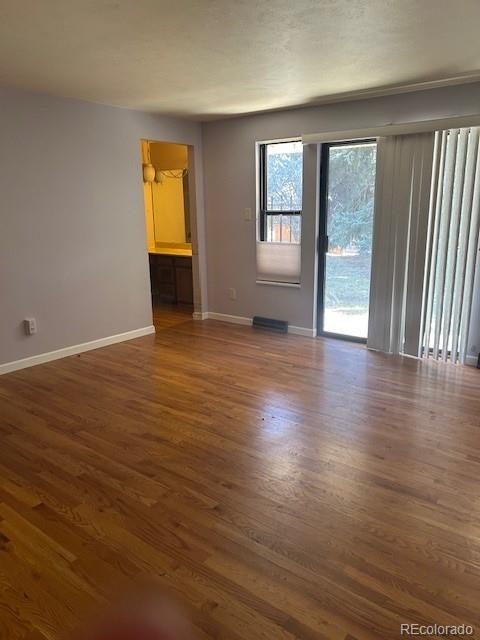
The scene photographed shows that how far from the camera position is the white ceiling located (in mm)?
2369

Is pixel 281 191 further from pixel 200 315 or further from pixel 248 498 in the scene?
pixel 248 498

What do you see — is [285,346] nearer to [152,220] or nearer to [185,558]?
[185,558]

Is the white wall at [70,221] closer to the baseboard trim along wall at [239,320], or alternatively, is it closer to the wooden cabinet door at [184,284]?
the baseboard trim along wall at [239,320]

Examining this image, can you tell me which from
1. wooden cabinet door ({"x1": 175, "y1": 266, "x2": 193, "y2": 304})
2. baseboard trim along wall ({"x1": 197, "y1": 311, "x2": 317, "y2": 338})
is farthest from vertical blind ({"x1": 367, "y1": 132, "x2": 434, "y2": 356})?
wooden cabinet door ({"x1": 175, "y1": 266, "x2": 193, "y2": 304})

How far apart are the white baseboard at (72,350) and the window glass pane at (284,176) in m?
2.11

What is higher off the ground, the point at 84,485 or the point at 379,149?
the point at 379,149

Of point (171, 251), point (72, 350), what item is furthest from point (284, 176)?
point (72, 350)

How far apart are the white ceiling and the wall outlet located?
79.3 inches

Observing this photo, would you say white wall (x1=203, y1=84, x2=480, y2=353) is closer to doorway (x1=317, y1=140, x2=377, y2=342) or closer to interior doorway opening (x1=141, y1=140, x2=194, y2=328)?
doorway (x1=317, y1=140, x2=377, y2=342)

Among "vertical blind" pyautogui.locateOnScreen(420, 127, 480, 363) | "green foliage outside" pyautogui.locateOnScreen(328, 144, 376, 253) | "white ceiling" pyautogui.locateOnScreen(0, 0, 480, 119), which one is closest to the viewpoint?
"white ceiling" pyautogui.locateOnScreen(0, 0, 480, 119)

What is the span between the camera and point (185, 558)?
6.39ft

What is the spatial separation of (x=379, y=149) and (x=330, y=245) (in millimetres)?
1107

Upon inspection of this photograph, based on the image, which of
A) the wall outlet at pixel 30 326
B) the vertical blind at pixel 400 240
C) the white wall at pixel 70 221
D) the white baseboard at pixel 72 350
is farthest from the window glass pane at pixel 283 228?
the wall outlet at pixel 30 326

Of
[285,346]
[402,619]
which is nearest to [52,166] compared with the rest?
[285,346]
